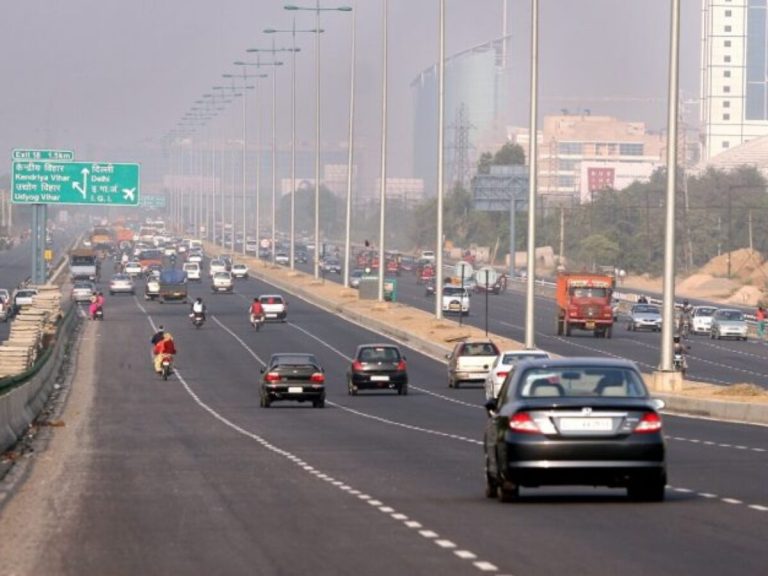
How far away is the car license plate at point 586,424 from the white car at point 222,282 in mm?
98788

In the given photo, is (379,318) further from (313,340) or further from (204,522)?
(204,522)

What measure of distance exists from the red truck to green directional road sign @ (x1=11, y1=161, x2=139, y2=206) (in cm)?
1969

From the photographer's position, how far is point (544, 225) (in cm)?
19975

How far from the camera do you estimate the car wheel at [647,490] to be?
1880 cm

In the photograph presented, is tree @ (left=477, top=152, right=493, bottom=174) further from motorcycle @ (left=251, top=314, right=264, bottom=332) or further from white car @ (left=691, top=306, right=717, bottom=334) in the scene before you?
motorcycle @ (left=251, top=314, right=264, bottom=332)

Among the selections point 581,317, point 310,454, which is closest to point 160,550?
point 310,454

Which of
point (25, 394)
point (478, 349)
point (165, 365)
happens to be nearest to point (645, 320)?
point (478, 349)

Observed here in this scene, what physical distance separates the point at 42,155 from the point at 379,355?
37260 millimetres

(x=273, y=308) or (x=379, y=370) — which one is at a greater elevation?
(x=379, y=370)

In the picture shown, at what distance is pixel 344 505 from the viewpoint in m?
19.8

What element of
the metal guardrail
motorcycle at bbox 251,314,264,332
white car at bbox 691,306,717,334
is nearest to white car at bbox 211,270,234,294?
white car at bbox 691,306,717,334

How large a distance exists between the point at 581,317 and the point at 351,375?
32508 millimetres

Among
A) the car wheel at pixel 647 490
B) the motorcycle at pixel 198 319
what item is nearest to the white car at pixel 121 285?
the motorcycle at pixel 198 319

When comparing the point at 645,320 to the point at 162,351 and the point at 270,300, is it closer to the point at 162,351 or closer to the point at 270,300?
the point at 270,300
